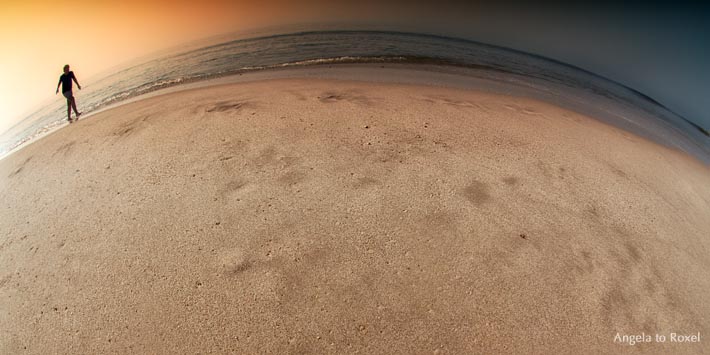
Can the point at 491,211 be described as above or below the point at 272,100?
below

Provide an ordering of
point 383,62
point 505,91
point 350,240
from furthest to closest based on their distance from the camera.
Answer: point 383,62 → point 505,91 → point 350,240

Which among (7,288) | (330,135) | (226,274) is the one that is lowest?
(7,288)

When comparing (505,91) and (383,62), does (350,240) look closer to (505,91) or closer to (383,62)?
(505,91)

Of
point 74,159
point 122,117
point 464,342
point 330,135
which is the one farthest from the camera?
point 122,117

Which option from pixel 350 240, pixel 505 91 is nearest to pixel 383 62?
Result: pixel 505 91

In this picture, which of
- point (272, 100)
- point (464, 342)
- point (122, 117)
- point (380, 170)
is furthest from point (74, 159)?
point (464, 342)

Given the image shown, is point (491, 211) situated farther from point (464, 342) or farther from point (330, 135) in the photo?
point (330, 135)
